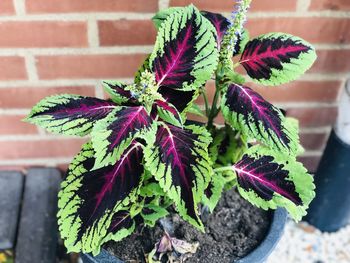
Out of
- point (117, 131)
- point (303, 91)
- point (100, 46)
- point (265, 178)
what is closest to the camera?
point (117, 131)

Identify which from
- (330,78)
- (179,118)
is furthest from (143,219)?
(330,78)

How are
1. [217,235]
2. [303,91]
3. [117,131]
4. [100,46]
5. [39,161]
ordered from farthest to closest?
[39,161] < [303,91] < [100,46] < [217,235] < [117,131]

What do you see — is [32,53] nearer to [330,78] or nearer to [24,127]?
[24,127]

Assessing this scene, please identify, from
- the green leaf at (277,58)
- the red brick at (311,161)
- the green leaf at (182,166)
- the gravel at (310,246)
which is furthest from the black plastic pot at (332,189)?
the green leaf at (182,166)

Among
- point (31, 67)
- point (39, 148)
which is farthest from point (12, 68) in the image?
point (39, 148)

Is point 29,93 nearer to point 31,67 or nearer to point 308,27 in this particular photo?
point 31,67

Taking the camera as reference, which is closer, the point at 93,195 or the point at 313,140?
the point at 93,195

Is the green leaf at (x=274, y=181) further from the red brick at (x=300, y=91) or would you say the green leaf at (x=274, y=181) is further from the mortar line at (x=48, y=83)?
the mortar line at (x=48, y=83)
